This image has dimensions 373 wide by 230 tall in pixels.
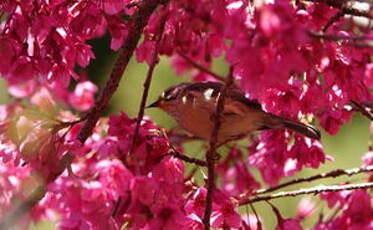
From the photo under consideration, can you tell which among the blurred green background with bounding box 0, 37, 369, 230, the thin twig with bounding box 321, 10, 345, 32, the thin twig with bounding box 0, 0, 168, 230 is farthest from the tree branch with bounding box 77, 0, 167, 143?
the blurred green background with bounding box 0, 37, 369, 230

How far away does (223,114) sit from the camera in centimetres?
232

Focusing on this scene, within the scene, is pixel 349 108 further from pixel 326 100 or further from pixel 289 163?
pixel 326 100

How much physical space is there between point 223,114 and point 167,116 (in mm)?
1570

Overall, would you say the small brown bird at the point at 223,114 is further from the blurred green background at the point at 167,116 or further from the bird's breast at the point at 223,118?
the blurred green background at the point at 167,116

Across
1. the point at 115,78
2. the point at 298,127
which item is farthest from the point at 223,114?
the point at 115,78

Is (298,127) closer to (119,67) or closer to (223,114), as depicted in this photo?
(223,114)

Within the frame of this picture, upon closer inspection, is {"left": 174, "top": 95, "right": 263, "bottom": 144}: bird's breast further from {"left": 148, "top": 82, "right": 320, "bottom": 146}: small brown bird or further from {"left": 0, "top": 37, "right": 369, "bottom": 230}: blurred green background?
{"left": 0, "top": 37, "right": 369, "bottom": 230}: blurred green background

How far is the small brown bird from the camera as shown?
7.66ft

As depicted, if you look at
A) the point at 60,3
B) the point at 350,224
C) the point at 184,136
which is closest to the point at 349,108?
the point at 350,224

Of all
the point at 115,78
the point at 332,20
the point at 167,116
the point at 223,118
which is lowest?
the point at 167,116

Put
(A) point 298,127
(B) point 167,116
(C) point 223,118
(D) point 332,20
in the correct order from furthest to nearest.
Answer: (B) point 167,116 → (C) point 223,118 → (A) point 298,127 → (D) point 332,20

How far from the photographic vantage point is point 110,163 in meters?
1.46

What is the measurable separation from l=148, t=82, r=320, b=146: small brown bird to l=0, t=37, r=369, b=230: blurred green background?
4.30 ft

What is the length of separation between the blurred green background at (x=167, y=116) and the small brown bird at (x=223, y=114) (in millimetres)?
1310
